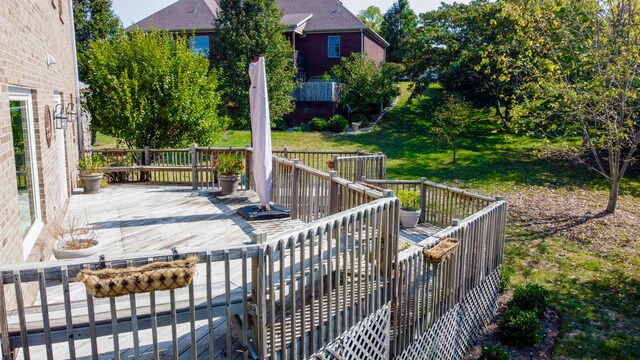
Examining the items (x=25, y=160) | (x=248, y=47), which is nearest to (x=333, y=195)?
(x=25, y=160)

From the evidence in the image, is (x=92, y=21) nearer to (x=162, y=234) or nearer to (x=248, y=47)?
(x=248, y=47)

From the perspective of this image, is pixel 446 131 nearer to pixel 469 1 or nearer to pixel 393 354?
pixel 469 1

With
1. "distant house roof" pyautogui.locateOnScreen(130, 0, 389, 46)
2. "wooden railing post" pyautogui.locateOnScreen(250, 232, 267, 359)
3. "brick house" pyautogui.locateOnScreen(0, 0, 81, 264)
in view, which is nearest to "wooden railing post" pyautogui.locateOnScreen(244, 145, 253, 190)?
"brick house" pyautogui.locateOnScreen(0, 0, 81, 264)

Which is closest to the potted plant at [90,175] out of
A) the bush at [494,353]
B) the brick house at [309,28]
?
the bush at [494,353]

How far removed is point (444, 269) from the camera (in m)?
6.13

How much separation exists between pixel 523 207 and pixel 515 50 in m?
11.0

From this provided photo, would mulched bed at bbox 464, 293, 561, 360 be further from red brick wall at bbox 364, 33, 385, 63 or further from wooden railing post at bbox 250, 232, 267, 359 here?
red brick wall at bbox 364, 33, 385, 63

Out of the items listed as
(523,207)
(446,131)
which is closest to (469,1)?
(446,131)

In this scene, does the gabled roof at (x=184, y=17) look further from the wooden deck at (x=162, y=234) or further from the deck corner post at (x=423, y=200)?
the deck corner post at (x=423, y=200)

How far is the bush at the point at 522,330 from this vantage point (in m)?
7.02

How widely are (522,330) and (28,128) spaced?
7437mm

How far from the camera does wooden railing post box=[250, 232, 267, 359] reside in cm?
360

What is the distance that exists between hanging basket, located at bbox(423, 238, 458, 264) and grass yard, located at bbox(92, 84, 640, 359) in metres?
2.78

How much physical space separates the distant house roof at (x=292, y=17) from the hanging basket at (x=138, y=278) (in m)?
25.7
